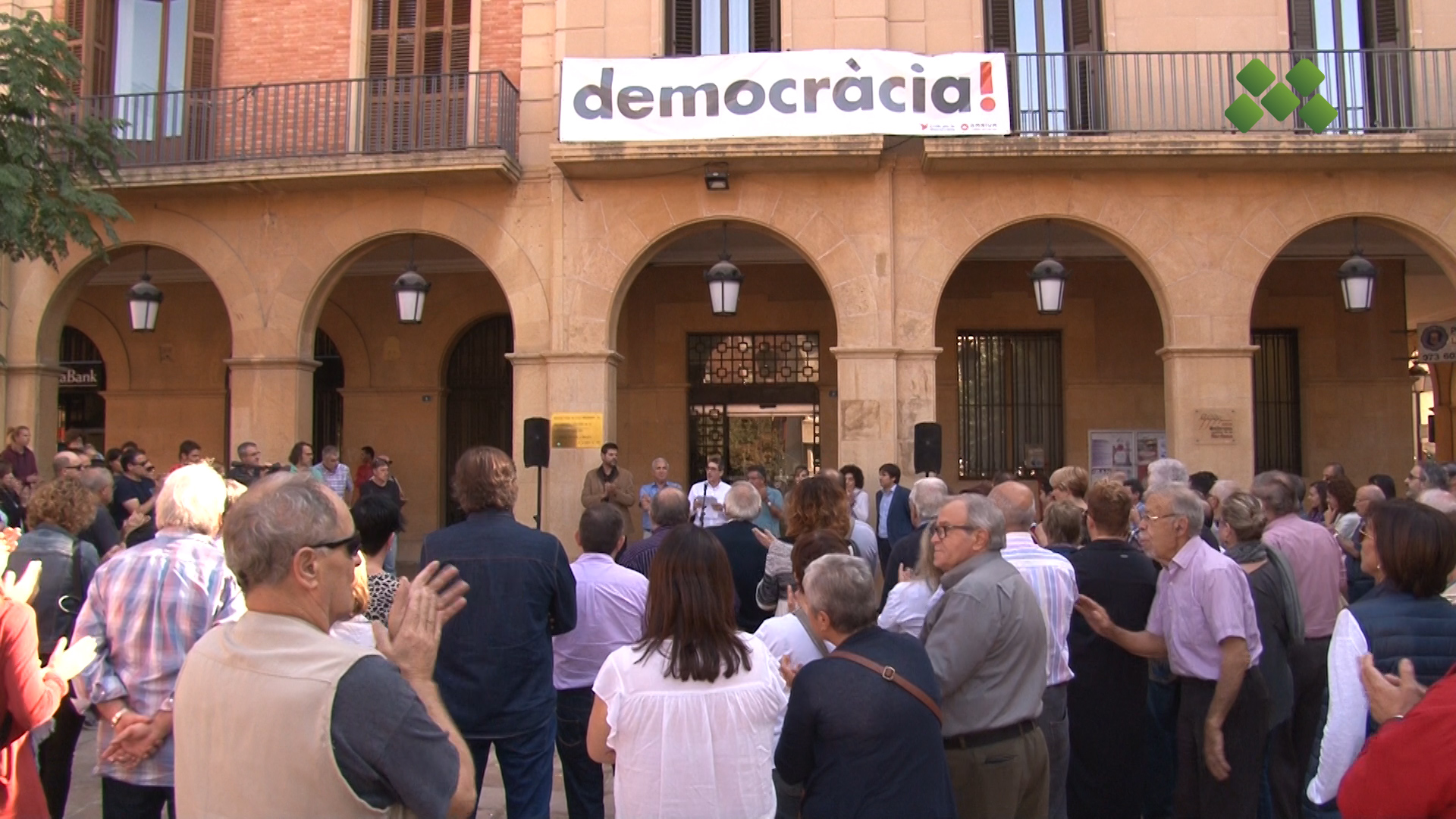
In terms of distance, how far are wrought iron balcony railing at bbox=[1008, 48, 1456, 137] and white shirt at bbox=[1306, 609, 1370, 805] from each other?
9695 mm

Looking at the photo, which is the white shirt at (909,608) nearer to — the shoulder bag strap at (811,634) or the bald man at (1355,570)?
the shoulder bag strap at (811,634)

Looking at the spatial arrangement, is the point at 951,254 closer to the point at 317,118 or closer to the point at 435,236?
the point at 435,236

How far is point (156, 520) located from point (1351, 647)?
417cm

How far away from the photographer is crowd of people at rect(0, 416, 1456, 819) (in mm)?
2285

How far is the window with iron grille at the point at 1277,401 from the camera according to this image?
15.5 metres

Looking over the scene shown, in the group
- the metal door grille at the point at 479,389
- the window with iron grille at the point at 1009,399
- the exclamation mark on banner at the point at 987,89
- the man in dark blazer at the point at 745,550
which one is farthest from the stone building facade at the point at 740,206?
the man in dark blazer at the point at 745,550

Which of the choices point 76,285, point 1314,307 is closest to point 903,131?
point 1314,307

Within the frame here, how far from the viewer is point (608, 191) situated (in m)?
12.5

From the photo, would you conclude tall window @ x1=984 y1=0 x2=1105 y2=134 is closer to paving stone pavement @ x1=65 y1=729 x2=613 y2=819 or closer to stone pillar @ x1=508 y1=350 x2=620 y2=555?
stone pillar @ x1=508 y1=350 x2=620 y2=555

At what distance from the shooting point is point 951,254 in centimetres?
1223

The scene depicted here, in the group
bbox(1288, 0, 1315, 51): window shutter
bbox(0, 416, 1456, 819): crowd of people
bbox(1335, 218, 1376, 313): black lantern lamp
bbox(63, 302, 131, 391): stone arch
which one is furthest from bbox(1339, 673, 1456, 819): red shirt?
bbox(63, 302, 131, 391): stone arch

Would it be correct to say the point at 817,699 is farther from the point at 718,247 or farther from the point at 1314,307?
the point at 1314,307

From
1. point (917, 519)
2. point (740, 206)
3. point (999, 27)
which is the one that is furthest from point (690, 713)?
point (999, 27)

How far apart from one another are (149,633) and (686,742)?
2.11m
